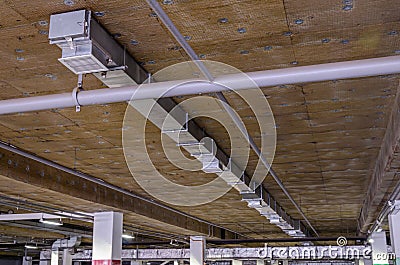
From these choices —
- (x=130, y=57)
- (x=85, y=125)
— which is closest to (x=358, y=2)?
(x=130, y=57)

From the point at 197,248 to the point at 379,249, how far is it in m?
5.41

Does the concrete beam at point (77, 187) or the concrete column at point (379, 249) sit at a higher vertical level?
the concrete beam at point (77, 187)

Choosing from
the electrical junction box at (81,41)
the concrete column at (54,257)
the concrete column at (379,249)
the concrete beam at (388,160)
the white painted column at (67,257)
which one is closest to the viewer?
the electrical junction box at (81,41)

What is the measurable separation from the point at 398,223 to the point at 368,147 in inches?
160

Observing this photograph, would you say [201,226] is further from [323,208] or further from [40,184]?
[40,184]

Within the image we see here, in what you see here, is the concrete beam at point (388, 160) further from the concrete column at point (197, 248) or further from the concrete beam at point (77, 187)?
the concrete column at point (197, 248)

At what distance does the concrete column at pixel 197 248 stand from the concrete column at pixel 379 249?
16.6 feet

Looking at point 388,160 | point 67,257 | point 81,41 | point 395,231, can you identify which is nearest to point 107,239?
point 395,231

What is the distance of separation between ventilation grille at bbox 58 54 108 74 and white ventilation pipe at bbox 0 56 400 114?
0.35 meters

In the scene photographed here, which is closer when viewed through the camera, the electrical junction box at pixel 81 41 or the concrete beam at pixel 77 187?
the electrical junction box at pixel 81 41

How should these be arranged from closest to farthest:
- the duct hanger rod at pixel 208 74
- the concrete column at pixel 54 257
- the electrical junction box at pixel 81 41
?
the duct hanger rod at pixel 208 74 < the electrical junction box at pixel 81 41 < the concrete column at pixel 54 257

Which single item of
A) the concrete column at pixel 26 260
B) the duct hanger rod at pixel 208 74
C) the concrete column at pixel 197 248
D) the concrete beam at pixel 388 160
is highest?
the duct hanger rod at pixel 208 74

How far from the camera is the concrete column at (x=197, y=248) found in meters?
15.7

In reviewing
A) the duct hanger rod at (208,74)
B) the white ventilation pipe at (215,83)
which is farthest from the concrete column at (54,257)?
the white ventilation pipe at (215,83)
